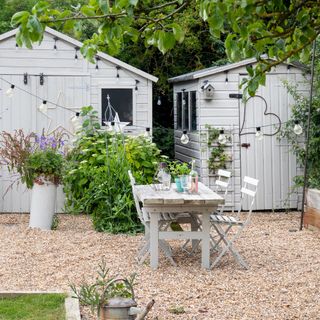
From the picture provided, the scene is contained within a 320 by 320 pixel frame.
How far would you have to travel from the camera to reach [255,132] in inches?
508

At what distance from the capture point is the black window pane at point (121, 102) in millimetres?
12969

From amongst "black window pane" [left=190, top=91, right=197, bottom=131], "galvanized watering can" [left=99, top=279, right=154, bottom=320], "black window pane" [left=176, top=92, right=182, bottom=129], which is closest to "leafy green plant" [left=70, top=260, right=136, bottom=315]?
"galvanized watering can" [left=99, top=279, right=154, bottom=320]

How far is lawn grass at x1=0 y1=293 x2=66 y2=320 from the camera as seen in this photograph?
19.5ft

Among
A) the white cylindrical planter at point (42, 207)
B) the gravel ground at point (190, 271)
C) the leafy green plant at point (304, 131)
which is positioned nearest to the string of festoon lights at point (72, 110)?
the white cylindrical planter at point (42, 207)

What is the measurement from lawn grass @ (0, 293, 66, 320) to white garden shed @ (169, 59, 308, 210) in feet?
21.5

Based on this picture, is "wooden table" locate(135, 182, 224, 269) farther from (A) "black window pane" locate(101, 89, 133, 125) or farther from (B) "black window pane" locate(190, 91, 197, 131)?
(B) "black window pane" locate(190, 91, 197, 131)

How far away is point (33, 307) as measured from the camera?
625cm

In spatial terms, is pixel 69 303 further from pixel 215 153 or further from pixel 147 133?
pixel 215 153

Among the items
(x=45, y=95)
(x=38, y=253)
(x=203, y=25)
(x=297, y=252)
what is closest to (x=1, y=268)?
(x=38, y=253)

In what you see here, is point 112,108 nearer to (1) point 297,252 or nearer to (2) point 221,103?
(2) point 221,103

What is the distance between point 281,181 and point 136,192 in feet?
15.8

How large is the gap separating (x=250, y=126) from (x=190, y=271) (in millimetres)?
5248

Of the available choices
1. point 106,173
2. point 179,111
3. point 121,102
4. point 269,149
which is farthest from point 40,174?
point 179,111

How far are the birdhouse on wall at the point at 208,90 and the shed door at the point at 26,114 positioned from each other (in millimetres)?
2193
